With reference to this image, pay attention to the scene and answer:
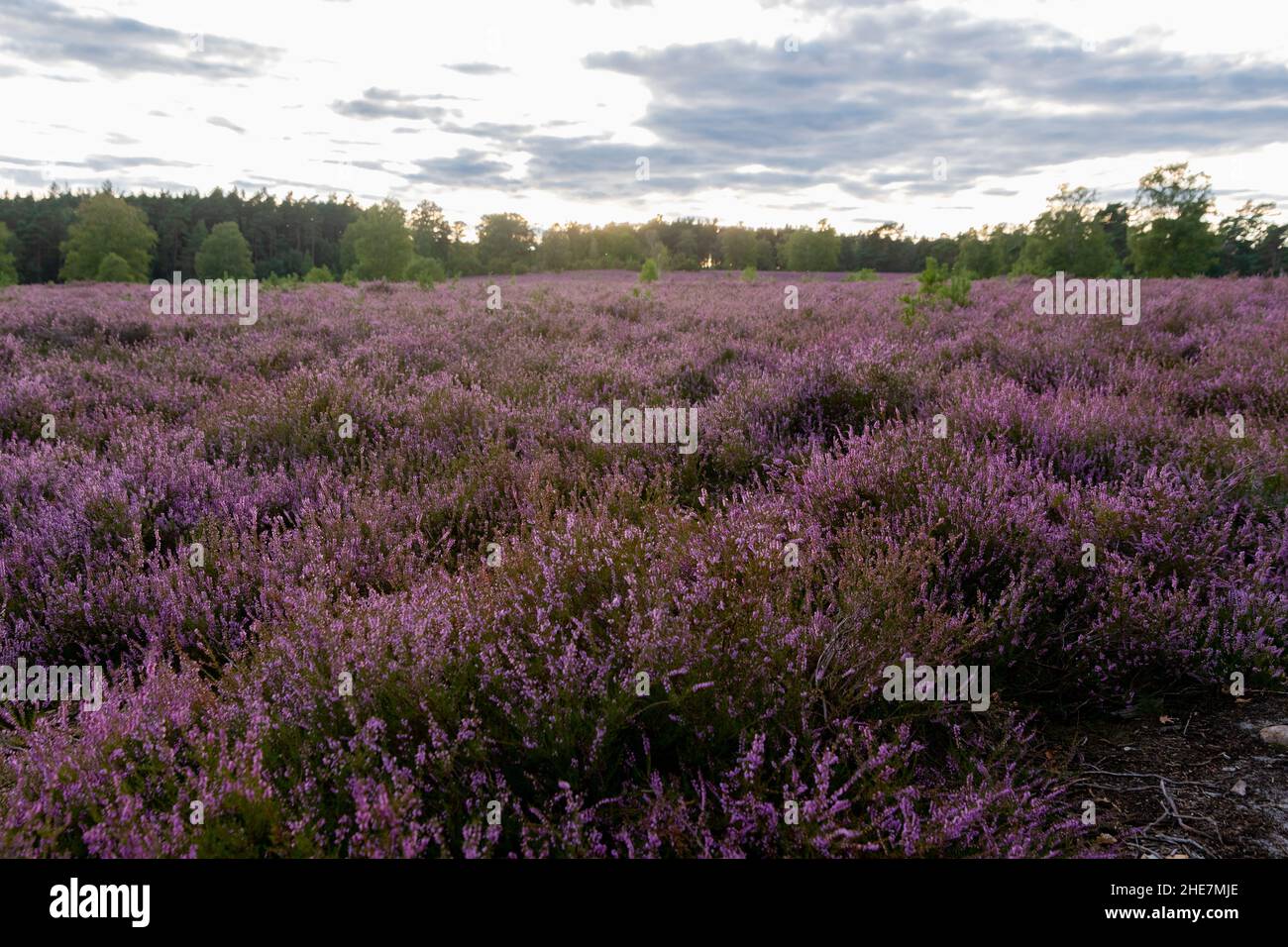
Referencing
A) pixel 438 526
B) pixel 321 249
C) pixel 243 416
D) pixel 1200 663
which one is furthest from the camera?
pixel 321 249

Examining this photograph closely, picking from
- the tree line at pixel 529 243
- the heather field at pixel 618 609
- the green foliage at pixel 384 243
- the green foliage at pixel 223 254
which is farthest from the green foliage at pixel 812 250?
the heather field at pixel 618 609

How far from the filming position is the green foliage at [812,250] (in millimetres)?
52312

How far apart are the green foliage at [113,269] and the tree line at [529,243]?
0.10 m

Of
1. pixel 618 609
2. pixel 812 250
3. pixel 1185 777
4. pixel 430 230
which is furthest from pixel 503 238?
pixel 1185 777

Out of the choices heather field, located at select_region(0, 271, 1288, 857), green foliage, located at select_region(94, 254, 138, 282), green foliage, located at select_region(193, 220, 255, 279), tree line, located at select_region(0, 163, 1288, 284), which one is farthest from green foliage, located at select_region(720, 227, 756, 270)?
heather field, located at select_region(0, 271, 1288, 857)

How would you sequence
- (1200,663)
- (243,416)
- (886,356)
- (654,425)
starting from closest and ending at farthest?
(1200,663) → (654,425) → (243,416) → (886,356)

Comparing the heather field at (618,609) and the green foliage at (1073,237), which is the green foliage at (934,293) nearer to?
the heather field at (618,609)

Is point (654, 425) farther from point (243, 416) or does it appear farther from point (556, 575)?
point (243, 416)

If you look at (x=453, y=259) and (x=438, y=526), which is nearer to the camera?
(x=438, y=526)

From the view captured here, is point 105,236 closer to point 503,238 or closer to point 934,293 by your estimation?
point 503,238

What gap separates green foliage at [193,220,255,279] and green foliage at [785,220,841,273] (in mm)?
41937
